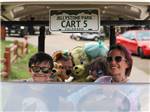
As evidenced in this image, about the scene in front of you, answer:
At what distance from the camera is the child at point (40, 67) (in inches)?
174

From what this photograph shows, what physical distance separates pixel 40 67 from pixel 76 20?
499 millimetres

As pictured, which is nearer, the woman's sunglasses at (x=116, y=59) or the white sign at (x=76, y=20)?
the white sign at (x=76, y=20)

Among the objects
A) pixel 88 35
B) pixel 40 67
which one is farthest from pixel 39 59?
pixel 88 35

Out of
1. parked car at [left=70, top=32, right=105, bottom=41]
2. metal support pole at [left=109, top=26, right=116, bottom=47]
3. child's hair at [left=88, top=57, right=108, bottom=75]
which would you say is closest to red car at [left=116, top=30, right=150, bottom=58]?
metal support pole at [left=109, top=26, right=116, bottom=47]

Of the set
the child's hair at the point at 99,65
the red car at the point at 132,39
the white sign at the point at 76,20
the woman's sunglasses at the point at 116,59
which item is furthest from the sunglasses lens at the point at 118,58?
the red car at the point at 132,39

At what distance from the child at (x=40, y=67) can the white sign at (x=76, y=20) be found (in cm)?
31

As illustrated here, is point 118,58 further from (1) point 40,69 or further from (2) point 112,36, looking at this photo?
(2) point 112,36

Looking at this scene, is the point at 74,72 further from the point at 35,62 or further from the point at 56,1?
the point at 56,1

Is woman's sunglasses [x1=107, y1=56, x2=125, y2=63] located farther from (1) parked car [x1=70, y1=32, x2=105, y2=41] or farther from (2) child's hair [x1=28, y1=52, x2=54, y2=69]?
(1) parked car [x1=70, y1=32, x2=105, y2=41]

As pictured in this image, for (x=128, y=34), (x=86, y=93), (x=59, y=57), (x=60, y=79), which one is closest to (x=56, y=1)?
(x=86, y=93)

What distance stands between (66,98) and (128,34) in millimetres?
2077

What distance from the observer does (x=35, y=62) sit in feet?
14.9

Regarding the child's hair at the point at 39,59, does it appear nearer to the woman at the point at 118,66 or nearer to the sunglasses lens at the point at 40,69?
the sunglasses lens at the point at 40,69

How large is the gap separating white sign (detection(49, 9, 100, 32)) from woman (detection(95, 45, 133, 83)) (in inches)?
13.1
